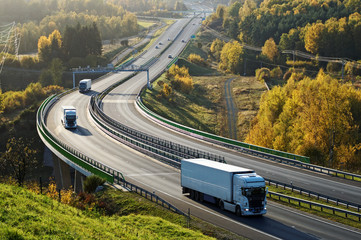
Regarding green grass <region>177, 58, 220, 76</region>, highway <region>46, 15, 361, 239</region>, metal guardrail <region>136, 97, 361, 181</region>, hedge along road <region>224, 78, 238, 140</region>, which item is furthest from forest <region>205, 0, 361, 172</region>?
highway <region>46, 15, 361, 239</region>

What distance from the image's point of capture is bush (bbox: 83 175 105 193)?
45.9m

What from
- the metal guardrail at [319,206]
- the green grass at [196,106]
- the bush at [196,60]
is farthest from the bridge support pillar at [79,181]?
the bush at [196,60]

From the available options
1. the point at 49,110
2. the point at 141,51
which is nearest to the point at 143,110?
the point at 49,110

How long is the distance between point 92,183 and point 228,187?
14.4 meters

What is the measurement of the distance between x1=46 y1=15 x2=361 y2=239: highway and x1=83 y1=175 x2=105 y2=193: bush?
184 inches

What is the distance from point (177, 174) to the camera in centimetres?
5394

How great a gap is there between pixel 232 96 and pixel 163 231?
104 metres

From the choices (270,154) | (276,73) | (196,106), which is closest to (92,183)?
(270,154)

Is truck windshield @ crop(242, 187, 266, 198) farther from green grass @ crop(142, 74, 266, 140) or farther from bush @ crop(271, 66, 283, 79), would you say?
bush @ crop(271, 66, 283, 79)

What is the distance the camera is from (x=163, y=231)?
3366cm

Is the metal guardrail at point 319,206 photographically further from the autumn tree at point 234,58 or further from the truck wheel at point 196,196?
the autumn tree at point 234,58

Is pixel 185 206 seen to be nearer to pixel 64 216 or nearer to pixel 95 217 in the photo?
pixel 95 217

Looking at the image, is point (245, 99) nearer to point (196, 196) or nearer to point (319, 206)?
point (196, 196)

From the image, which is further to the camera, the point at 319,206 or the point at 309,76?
the point at 309,76
